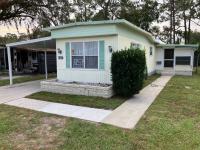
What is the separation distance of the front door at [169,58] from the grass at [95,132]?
12.2 metres

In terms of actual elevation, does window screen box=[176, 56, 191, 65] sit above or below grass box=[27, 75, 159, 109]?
above

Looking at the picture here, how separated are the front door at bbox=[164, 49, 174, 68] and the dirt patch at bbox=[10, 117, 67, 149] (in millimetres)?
14560

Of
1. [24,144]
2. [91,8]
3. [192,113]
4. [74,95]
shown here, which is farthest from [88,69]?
[91,8]

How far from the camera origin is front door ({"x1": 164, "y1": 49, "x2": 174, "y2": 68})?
711 inches

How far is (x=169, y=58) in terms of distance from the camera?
1823 cm

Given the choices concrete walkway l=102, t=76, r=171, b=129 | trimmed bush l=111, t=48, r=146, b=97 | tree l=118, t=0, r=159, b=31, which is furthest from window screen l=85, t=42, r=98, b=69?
tree l=118, t=0, r=159, b=31

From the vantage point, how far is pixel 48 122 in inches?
213

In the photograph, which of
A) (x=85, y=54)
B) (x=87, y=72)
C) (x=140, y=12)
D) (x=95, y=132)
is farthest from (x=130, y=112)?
(x=140, y=12)

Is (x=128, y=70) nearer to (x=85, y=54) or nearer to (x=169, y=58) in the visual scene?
(x=85, y=54)

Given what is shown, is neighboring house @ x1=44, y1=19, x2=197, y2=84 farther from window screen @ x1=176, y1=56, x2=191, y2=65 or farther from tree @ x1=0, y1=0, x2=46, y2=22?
tree @ x1=0, y1=0, x2=46, y2=22

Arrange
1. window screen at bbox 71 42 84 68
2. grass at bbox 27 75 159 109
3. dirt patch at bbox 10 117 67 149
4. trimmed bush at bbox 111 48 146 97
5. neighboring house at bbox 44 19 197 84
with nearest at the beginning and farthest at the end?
dirt patch at bbox 10 117 67 149 < grass at bbox 27 75 159 109 < trimmed bush at bbox 111 48 146 97 < neighboring house at bbox 44 19 197 84 < window screen at bbox 71 42 84 68

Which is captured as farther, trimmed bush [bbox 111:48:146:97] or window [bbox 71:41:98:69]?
window [bbox 71:41:98:69]

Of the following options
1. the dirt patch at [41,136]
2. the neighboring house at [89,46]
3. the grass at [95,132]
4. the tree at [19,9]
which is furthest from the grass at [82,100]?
the tree at [19,9]

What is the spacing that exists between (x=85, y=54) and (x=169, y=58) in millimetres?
10973
